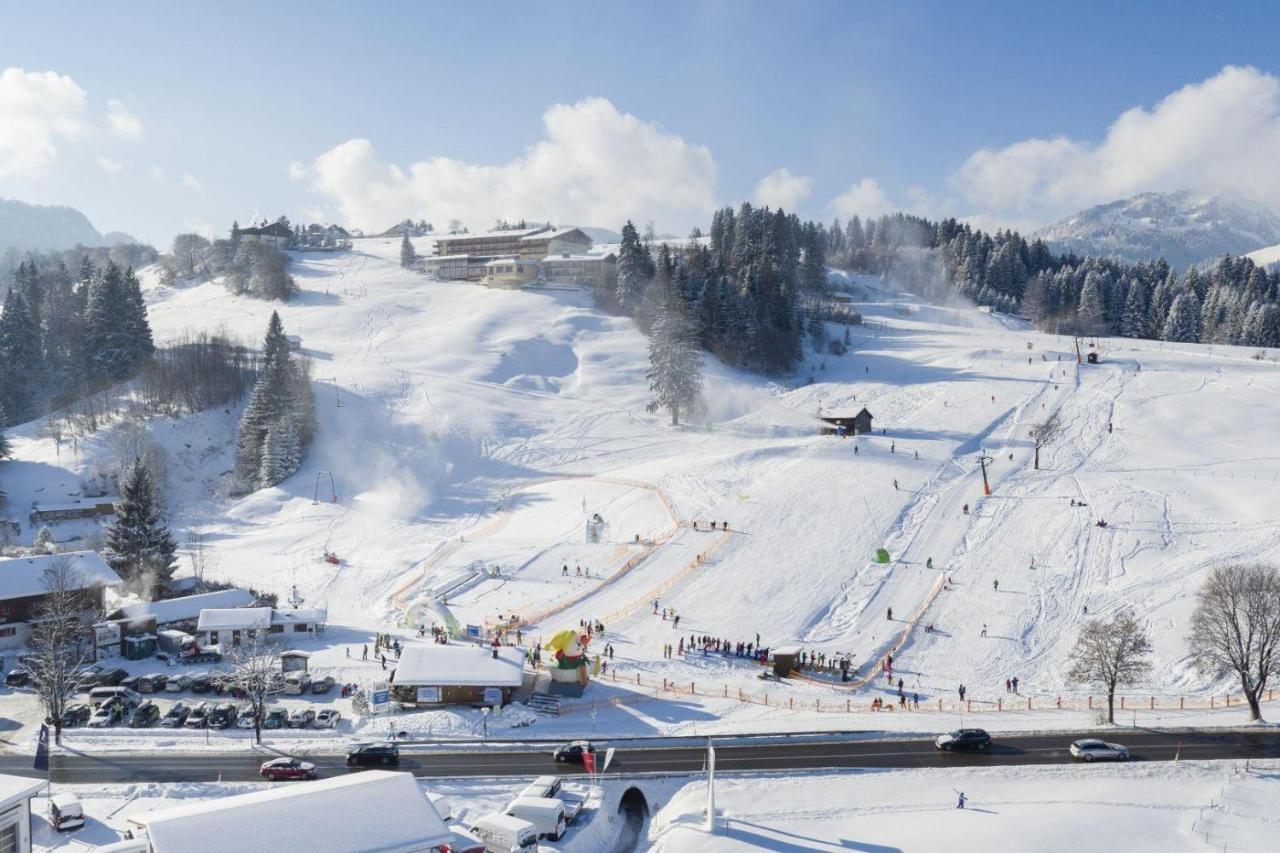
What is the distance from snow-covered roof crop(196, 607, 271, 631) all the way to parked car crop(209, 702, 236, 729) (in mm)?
10025

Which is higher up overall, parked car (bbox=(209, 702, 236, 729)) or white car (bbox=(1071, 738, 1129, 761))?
white car (bbox=(1071, 738, 1129, 761))

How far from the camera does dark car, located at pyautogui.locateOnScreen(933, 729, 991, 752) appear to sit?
27.6 meters

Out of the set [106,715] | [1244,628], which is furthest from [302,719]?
[1244,628]

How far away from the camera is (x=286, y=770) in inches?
1041

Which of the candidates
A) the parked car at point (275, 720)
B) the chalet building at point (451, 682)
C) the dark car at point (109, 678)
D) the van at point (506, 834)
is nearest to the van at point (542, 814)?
the van at point (506, 834)

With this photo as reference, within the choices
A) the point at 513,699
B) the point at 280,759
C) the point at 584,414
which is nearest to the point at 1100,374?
the point at 584,414

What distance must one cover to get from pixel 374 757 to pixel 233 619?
18219 millimetres

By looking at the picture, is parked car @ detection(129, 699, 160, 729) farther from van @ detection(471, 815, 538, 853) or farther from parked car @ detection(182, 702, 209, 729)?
van @ detection(471, 815, 538, 853)

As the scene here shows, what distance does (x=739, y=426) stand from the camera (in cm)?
7594

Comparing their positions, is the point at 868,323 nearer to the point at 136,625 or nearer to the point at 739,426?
the point at 739,426

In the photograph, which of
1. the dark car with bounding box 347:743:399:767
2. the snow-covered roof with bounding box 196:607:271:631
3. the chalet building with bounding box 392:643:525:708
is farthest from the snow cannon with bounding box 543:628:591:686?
the snow-covered roof with bounding box 196:607:271:631

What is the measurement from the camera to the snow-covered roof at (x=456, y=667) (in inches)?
1315

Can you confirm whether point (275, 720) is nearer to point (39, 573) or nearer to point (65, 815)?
point (65, 815)

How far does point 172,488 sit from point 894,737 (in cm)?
6334
